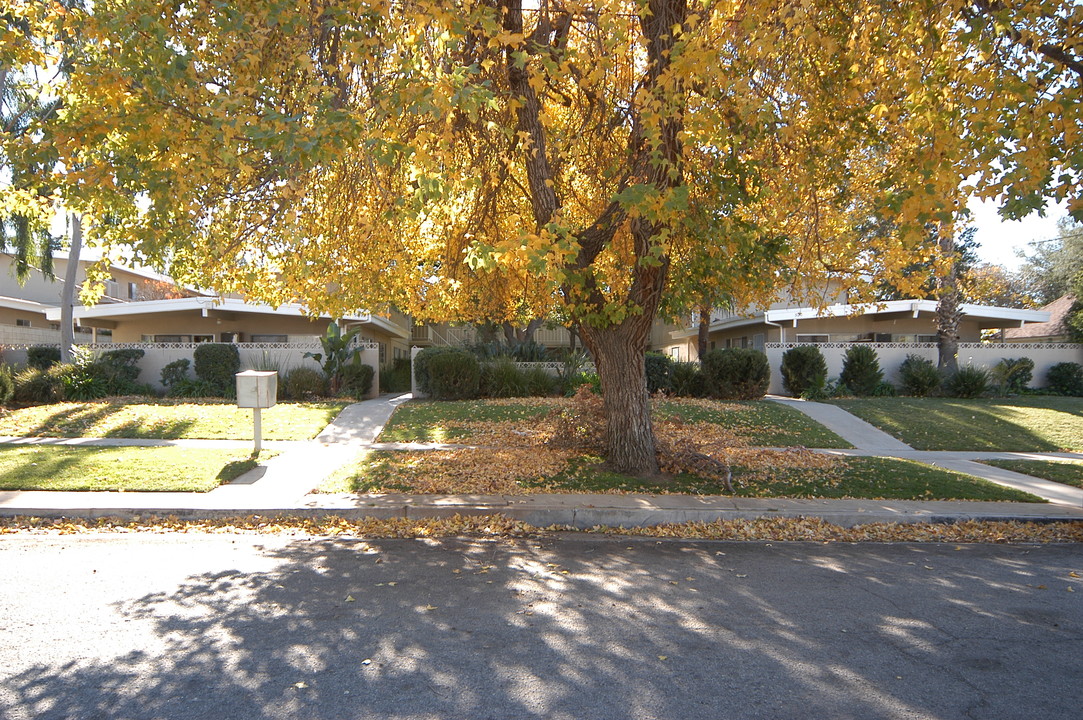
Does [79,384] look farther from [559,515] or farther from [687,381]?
[687,381]

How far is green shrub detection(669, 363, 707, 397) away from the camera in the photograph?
19.7m

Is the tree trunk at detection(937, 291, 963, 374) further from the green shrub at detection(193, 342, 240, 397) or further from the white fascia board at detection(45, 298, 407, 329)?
the green shrub at detection(193, 342, 240, 397)

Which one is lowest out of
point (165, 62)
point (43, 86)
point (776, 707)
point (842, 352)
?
point (776, 707)

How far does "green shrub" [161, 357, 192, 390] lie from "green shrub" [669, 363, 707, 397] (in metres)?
13.3

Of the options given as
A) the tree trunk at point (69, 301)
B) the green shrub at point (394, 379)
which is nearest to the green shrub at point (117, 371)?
the tree trunk at point (69, 301)

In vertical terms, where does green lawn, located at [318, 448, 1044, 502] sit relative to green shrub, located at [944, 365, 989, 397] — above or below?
below

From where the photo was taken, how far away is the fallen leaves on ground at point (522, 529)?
7992mm

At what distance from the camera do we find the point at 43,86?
9234mm

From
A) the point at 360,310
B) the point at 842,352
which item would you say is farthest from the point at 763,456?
the point at 842,352

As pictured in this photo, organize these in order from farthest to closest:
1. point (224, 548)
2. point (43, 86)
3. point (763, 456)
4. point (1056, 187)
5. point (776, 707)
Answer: point (763, 456), point (43, 86), point (224, 548), point (1056, 187), point (776, 707)

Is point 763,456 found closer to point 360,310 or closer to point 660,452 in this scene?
point 660,452

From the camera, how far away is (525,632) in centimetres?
486

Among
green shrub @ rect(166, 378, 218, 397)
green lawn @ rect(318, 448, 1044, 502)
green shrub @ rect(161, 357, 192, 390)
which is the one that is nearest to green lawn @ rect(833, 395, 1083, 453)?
green lawn @ rect(318, 448, 1044, 502)

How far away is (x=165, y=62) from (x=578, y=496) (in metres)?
6.67
